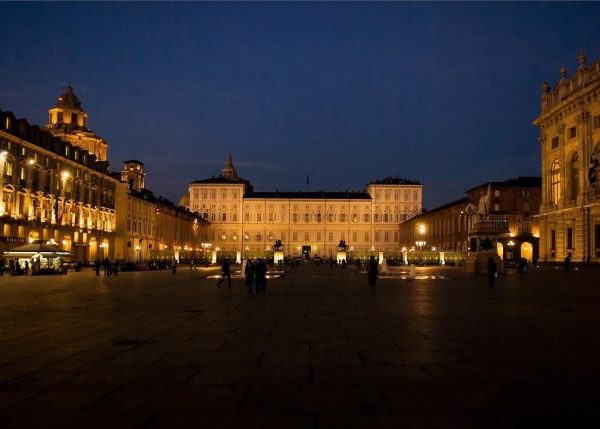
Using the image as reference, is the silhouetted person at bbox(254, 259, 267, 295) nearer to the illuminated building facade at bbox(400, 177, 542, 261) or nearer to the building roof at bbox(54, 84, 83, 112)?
the illuminated building facade at bbox(400, 177, 542, 261)

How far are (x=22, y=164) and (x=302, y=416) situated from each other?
2131 inches

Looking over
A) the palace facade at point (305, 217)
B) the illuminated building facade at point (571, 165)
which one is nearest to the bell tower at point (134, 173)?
the palace facade at point (305, 217)

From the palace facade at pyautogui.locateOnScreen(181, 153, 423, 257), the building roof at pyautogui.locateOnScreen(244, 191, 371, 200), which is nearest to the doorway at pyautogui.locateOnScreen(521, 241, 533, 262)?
the palace facade at pyautogui.locateOnScreen(181, 153, 423, 257)

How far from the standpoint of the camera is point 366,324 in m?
13.3

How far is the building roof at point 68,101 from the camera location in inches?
3588

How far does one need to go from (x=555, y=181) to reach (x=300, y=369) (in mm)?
58062

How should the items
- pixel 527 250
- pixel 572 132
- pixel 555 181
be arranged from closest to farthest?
pixel 572 132 → pixel 555 181 → pixel 527 250

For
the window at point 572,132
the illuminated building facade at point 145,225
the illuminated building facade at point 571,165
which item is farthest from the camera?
the illuminated building facade at point 145,225

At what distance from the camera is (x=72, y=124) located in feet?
296

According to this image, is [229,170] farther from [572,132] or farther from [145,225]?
[572,132]

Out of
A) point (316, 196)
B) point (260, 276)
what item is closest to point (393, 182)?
point (316, 196)

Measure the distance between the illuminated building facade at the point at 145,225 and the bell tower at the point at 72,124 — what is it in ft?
22.0

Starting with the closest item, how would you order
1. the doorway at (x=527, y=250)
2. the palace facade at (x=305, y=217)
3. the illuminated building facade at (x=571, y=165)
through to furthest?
the illuminated building facade at (x=571, y=165) < the doorway at (x=527, y=250) < the palace facade at (x=305, y=217)

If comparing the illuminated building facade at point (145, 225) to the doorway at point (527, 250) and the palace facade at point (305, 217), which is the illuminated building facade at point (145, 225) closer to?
the palace facade at point (305, 217)
